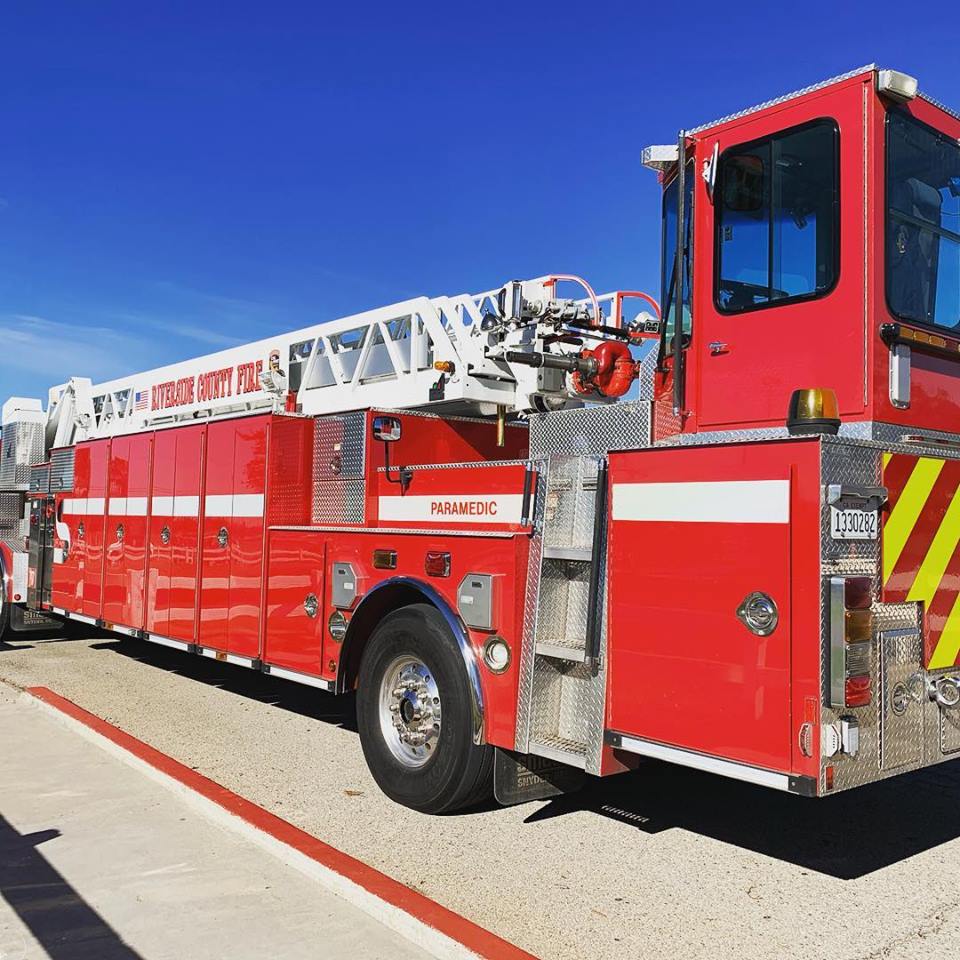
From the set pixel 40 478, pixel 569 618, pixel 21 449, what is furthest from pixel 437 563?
pixel 21 449

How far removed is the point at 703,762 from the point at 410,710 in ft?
6.27

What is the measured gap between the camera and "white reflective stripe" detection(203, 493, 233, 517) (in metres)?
7.12

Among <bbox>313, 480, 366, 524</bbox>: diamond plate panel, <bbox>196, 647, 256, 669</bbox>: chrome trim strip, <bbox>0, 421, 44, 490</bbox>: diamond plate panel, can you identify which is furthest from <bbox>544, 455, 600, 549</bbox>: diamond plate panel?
<bbox>0, 421, 44, 490</bbox>: diamond plate panel

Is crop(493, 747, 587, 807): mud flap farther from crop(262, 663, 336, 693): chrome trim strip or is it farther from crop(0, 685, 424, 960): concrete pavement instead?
crop(262, 663, 336, 693): chrome trim strip

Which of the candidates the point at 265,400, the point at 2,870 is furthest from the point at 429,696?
the point at 265,400

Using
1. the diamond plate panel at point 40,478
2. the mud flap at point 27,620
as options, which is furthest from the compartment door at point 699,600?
the mud flap at point 27,620

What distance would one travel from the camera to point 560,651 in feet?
14.1

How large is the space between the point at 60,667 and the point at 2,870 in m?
5.76

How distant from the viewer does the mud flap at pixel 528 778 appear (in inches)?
185

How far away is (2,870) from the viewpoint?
419cm

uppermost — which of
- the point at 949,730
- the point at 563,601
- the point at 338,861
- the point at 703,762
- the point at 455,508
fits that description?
the point at 455,508

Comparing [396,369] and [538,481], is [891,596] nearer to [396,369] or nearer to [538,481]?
[538,481]

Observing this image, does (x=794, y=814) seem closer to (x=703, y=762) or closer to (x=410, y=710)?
(x=703, y=762)

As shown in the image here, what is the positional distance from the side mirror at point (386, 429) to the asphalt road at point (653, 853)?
2.01 m
